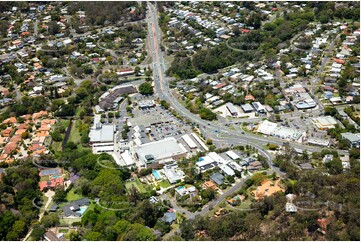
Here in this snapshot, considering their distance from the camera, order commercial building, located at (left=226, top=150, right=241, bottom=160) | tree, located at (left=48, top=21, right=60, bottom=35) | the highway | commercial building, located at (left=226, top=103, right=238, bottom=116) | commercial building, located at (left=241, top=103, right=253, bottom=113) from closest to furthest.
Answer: the highway → commercial building, located at (left=226, top=150, right=241, bottom=160) → commercial building, located at (left=226, top=103, right=238, bottom=116) → commercial building, located at (left=241, top=103, right=253, bottom=113) → tree, located at (left=48, top=21, right=60, bottom=35)

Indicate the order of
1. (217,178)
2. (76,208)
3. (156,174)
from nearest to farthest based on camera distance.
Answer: (76,208), (217,178), (156,174)

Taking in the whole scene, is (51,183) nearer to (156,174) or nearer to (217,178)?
(156,174)

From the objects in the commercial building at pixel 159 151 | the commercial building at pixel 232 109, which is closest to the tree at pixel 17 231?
the commercial building at pixel 159 151

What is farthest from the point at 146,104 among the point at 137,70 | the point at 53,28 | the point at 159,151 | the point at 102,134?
the point at 53,28

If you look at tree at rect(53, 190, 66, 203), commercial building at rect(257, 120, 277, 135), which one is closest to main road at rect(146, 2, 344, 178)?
commercial building at rect(257, 120, 277, 135)

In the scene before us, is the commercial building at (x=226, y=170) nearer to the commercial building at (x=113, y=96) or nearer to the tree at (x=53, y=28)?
the commercial building at (x=113, y=96)

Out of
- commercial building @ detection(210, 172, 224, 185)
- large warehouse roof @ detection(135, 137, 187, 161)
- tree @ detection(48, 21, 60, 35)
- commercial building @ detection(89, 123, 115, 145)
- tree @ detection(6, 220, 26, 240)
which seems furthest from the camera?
tree @ detection(48, 21, 60, 35)

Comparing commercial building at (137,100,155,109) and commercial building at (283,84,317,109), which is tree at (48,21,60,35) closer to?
commercial building at (137,100,155,109)

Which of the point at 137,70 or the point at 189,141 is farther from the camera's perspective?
the point at 137,70

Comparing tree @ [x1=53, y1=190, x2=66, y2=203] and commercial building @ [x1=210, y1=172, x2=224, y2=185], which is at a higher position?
tree @ [x1=53, y1=190, x2=66, y2=203]
